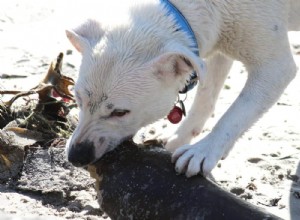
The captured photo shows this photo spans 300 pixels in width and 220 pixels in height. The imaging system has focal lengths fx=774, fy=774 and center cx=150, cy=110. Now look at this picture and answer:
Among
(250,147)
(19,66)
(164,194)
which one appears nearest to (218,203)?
(164,194)

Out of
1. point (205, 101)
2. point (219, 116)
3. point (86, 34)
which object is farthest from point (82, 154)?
point (219, 116)

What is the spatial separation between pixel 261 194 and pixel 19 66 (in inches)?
101

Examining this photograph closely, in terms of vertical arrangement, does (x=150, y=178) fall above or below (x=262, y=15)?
below

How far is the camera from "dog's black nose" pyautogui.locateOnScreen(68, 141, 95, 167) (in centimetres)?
399

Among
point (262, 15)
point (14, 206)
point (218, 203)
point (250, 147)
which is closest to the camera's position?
point (218, 203)

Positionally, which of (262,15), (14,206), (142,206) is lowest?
(14,206)

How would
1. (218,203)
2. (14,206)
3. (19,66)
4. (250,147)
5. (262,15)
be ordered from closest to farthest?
(218,203) < (14,206) < (262,15) < (250,147) < (19,66)

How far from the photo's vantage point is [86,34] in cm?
425

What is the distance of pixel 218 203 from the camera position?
3.51 meters

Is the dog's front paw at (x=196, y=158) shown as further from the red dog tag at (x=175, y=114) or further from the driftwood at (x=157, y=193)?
the red dog tag at (x=175, y=114)

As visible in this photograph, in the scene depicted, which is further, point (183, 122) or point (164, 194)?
point (183, 122)

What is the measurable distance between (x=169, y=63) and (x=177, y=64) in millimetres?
54

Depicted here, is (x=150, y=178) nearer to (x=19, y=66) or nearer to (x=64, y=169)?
(x=64, y=169)

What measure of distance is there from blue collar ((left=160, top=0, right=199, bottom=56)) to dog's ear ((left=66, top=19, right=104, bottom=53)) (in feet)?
1.30
